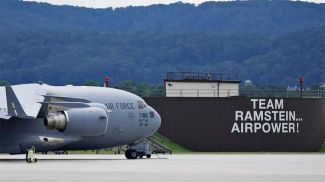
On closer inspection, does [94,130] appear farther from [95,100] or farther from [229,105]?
[229,105]

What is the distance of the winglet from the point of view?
62062 millimetres

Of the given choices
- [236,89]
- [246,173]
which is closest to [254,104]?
[236,89]

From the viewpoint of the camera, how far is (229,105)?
91000 millimetres

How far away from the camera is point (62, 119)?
219ft

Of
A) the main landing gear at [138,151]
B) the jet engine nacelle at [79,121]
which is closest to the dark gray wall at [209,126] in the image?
the main landing gear at [138,151]

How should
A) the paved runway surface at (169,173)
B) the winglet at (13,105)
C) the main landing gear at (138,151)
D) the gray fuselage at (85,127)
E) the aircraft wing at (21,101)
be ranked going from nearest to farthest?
the paved runway surface at (169,173)
the winglet at (13,105)
the aircraft wing at (21,101)
the gray fuselage at (85,127)
the main landing gear at (138,151)

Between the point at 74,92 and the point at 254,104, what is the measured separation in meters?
25.8

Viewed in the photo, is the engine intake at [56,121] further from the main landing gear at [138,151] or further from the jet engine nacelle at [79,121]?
the main landing gear at [138,151]

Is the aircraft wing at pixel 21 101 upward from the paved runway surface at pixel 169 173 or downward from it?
upward

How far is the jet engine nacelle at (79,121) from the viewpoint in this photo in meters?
66.6

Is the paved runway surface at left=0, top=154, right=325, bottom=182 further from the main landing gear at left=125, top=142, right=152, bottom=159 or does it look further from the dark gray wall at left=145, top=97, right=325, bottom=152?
the dark gray wall at left=145, top=97, right=325, bottom=152

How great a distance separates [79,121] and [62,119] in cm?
112

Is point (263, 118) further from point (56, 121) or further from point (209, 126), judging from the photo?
point (56, 121)

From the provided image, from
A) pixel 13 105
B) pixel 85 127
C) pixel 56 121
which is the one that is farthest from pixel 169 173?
pixel 85 127
